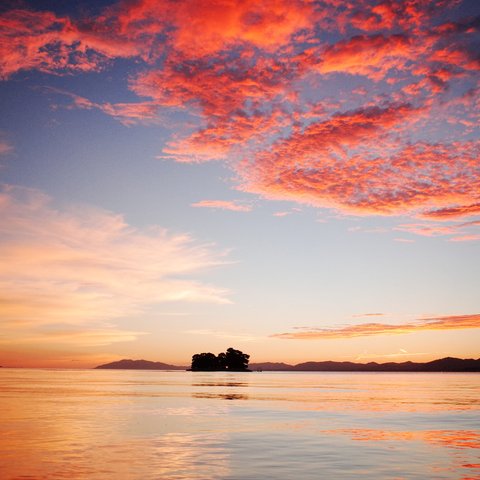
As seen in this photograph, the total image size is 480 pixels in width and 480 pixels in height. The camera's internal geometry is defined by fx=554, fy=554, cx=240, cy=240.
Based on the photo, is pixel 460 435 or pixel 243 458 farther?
pixel 460 435

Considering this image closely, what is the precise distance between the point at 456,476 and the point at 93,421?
2837cm

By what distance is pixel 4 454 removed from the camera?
27.5 metres

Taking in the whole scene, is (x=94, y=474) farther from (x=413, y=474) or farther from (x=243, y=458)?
(x=413, y=474)

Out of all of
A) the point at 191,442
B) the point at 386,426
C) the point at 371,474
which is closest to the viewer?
the point at 371,474

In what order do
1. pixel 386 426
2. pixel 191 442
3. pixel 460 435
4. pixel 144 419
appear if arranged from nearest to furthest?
pixel 191 442, pixel 460 435, pixel 386 426, pixel 144 419

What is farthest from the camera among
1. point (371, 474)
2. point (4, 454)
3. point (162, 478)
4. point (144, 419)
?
point (144, 419)

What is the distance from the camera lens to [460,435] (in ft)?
122

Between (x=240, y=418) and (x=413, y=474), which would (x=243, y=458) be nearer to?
(x=413, y=474)

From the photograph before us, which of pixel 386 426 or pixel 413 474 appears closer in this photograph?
pixel 413 474

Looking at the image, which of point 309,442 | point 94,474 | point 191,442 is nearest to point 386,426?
point 309,442

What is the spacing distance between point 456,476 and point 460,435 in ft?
49.2

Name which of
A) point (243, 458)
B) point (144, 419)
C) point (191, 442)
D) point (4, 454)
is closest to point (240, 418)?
point (144, 419)

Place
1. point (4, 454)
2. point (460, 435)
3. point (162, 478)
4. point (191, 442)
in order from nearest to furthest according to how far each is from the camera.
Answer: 1. point (162, 478)
2. point (4, 454)
3. point (191, 442)
4. point (460, 435)

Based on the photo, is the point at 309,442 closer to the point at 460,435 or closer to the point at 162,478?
the point at 460,435
